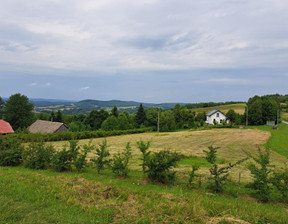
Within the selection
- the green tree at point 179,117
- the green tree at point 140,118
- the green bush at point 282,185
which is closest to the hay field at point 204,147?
the green bush at point 282,185

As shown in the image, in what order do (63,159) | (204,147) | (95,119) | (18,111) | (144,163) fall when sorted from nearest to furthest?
(144,163) < (63,159) < (204,147) < (18,111) < (95,119)

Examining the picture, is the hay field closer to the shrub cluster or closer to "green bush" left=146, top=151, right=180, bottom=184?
"green bush" left=146, top=151, right=180, bottom=184

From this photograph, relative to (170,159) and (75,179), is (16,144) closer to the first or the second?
(75,179)

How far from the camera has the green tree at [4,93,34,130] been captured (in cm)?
4662

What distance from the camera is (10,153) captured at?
1102 cm

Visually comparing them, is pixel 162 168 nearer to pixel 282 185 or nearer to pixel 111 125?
pixel 282 185

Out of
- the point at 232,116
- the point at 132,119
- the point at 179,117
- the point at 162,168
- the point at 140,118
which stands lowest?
the point at 132,119

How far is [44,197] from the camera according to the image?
5348mm

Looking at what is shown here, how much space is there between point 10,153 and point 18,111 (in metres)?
43.4

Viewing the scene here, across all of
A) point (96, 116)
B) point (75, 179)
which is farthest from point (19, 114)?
point (75, 179)

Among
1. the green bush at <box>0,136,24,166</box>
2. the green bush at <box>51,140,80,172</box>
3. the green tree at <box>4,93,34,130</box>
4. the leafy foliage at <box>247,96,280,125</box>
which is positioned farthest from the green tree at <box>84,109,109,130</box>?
the green bush at <box>51,140,80,172</box>

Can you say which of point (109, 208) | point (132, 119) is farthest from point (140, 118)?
point (109, 208)

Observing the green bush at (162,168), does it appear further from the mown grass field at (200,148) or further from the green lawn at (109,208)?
the green lawn at (109,208)

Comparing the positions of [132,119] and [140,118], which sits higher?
[140,118]
